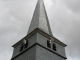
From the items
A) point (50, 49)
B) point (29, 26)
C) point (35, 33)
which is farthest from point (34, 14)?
point (50, 49)

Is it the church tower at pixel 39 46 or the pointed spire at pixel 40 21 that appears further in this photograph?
the pointed spire at pixel 40 21

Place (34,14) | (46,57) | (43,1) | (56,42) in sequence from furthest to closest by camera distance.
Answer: (43,1) < (34,14) < (56,42) < (46,57)

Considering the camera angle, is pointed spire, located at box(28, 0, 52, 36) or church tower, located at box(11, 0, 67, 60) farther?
pointed spire, located at box(28, 0, 52, 36)

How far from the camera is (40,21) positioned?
101ft

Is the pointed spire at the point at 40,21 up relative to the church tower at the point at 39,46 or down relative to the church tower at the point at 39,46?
up

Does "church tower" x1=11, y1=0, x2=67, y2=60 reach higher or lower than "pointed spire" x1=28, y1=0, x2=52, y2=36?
lower

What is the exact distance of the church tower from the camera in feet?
82.1

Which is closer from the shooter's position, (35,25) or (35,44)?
(35,44)

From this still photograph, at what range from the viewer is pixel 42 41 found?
2678 cm

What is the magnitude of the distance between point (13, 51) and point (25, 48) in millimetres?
3684

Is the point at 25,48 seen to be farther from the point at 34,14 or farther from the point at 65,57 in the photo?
the point at 34,14

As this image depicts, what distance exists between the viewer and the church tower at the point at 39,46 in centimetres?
2503

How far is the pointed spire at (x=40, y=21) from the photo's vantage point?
30.0 meters

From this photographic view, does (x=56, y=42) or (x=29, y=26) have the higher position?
(x=29, y=26)
